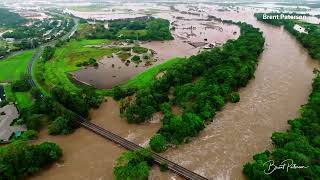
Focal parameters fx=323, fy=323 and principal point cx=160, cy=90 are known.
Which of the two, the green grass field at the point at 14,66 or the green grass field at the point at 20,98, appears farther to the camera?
the green grass field at the point at 14,66

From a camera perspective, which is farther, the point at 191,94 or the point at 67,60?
the point at 67,60

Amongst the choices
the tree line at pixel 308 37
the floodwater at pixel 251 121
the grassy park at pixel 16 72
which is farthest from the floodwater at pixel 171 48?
the floodwater at pixel 251 121

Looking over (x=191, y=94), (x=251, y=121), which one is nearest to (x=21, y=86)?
(x=191, y=94)

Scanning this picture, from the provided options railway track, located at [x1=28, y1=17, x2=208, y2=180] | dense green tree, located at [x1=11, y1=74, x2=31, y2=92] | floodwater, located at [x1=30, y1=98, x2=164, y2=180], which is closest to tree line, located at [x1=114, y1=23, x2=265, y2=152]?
floodwater, located at [x1=30, y1=98, x2=164, y2=180]

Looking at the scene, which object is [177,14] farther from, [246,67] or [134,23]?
[246,67]

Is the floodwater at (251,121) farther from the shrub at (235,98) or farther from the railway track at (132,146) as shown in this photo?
the railway track at (132,146)

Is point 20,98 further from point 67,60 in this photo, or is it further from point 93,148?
point 67,60

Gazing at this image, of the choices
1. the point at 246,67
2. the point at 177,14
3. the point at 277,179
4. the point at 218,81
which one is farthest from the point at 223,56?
the point at 177,14
